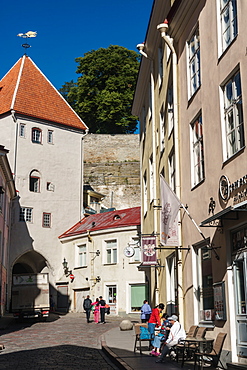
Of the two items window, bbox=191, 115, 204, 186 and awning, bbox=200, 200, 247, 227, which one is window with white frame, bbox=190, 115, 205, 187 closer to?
window, bbox=191, 115, 204, 186

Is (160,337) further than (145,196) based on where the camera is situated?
No

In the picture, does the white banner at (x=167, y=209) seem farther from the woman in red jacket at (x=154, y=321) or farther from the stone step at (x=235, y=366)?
the stone step at (x=235, y=366)

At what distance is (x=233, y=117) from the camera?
437 inches

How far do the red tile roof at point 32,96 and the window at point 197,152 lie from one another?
3006cm

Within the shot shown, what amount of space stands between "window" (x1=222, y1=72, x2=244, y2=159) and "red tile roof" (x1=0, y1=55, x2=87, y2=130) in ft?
→ 107

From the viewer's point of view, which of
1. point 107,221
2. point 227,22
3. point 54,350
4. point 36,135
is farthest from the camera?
point 36,135

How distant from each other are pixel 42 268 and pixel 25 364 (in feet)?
102

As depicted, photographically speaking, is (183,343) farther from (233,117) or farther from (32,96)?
(32,96)

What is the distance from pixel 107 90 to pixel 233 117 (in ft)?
177

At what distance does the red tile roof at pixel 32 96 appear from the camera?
43281mm

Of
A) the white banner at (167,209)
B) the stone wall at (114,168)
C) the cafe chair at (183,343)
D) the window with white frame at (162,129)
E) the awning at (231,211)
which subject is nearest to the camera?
the awning at (231,211)

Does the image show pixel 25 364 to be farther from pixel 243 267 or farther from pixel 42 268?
pixel 42 268

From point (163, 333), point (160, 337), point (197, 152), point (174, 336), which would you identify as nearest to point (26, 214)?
point (160, 337)

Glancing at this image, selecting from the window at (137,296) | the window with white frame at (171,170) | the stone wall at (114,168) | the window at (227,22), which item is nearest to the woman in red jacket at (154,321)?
the window with white frame at (171,170)
